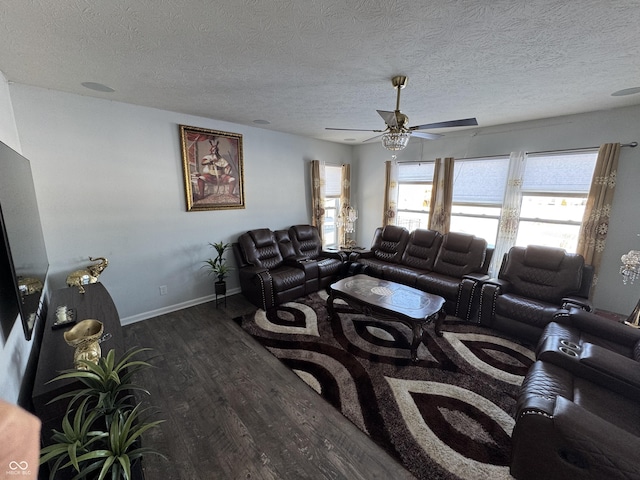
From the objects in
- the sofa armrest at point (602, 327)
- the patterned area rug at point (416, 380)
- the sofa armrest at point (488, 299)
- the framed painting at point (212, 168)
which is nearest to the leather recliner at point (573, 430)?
the patterned area rug at point (416, 380)

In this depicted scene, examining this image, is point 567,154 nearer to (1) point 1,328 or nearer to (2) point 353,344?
(2) point 353,344

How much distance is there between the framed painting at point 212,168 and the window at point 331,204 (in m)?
1.97

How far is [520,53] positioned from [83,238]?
423 centimetres

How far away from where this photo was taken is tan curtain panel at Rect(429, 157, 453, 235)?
4250 mm

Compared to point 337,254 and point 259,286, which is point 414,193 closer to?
point 337,254

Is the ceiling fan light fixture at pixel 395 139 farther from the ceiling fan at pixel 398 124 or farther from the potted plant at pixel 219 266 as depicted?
the potted plant at pixel 219 266

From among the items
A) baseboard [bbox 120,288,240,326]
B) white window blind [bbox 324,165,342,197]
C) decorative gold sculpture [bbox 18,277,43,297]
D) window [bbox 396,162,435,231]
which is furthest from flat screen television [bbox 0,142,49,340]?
window [bbox 396,162,435,231]

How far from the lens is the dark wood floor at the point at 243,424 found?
1.55 meters

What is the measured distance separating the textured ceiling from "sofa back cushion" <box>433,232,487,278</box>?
1.79 m

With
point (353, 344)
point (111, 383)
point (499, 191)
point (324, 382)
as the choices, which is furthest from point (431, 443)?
point (499, 191)

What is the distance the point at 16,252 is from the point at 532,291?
4.43 meters

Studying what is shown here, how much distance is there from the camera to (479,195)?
407 cm

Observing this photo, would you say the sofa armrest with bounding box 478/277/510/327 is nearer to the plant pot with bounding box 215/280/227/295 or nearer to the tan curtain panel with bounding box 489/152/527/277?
the tan curtain panel with bounding box 489/152/527/277

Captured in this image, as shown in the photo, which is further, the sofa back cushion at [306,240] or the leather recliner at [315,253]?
the sofa back cushion at [306,240]
